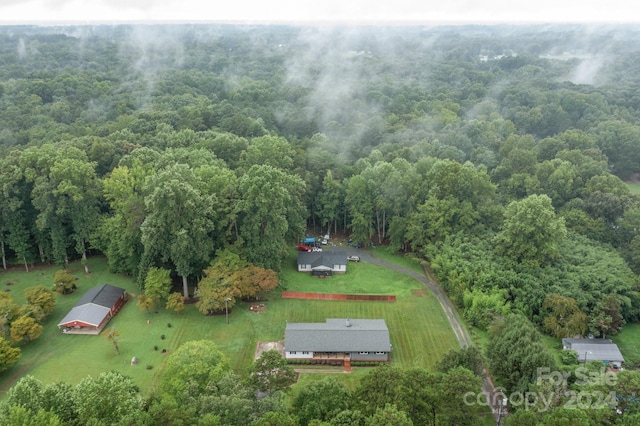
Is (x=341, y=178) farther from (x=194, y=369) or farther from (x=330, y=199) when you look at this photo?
(x=194, y=369)

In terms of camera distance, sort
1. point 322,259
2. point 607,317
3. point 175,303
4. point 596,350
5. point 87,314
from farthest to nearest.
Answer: point 322,259
point 175,303
point 87,314
point 607,317
point 596,350

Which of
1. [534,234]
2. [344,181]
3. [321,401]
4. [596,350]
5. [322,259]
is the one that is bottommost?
[596,350]

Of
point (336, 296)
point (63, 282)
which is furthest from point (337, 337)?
point (63, 282)

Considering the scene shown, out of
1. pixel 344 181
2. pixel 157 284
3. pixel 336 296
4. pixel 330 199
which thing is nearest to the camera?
pixel 157 284

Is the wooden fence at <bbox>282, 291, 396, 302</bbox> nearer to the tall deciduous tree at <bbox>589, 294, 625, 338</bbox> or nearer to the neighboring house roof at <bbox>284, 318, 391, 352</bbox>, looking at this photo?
the neighboring house roof at <bbox>284, 318, 391, 352</bbox>

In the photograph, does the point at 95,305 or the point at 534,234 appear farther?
the point at 534,234

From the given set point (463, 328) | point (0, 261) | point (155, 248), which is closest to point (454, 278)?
point (463, 328)

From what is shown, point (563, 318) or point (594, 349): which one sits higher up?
point (563, 318)
